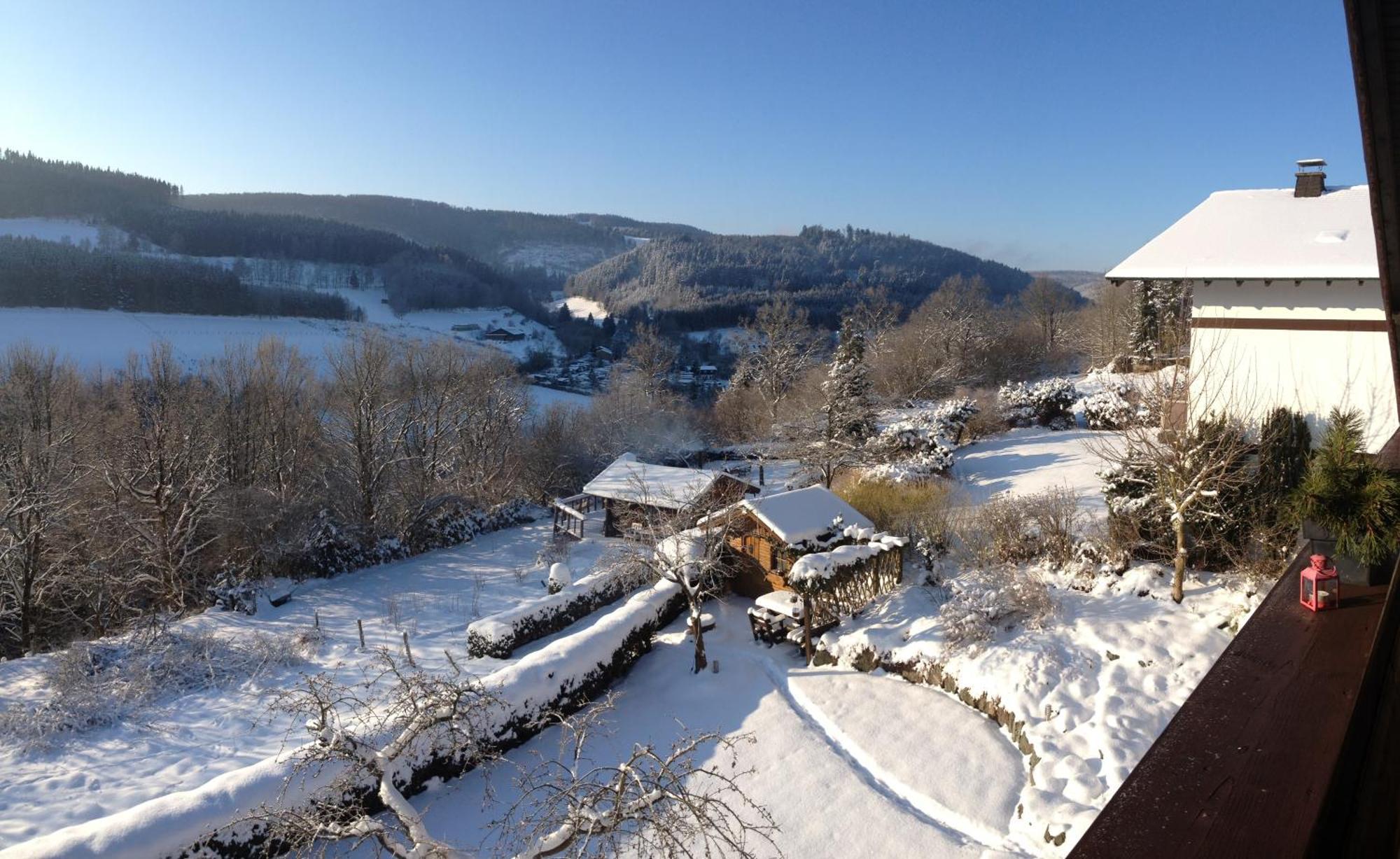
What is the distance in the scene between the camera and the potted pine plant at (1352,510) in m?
4.41

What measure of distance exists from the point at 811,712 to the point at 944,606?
321 cm

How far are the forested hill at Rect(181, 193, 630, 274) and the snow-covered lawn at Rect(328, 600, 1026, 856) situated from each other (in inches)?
5199

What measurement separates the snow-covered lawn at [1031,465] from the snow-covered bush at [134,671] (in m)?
17.0

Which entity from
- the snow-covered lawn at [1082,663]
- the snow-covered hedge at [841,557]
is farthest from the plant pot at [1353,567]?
the snow-covered hedge at [841,557]

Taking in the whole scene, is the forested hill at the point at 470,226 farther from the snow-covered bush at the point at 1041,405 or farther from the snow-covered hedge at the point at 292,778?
the snow-covered hedge at the point at 292,778

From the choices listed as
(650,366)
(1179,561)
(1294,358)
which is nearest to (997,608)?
(1179,561)

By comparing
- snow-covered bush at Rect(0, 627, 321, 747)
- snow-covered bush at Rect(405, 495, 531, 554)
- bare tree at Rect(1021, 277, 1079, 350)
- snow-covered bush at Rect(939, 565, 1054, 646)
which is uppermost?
bare tree at Rect(1021, 277, 1079, 350)

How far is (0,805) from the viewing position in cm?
903

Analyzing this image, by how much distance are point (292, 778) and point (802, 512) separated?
1205 cm

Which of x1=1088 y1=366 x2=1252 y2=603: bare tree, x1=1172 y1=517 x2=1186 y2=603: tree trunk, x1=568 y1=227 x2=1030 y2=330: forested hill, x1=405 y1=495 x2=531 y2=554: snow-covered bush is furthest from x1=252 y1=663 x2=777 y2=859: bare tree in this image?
x1=568 y1=227 x2=1030 y2=330: forested hill

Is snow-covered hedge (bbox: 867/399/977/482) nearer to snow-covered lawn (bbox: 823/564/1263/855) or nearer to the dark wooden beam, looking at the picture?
snow-covered lawn (bbox: 823/564/1263/855)

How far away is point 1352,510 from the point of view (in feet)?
15.8

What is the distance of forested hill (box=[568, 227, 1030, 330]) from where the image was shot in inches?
3612

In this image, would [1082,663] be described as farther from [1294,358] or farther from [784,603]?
[1294,358]
